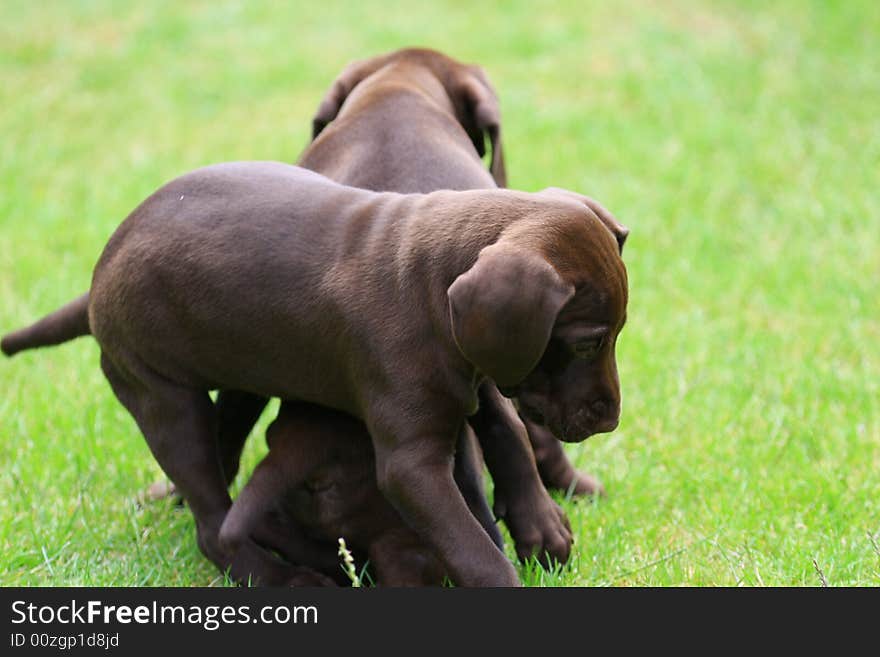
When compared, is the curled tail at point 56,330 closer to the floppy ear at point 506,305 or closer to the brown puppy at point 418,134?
the brown puppy at point 418,134

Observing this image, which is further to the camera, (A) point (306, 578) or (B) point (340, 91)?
(B) point (340, 91)

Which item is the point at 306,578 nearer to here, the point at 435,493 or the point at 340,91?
the point at 435,493

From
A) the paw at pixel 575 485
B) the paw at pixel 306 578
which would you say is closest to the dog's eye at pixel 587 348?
the paw at pixel 306 578

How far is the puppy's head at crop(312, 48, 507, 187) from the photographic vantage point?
5.62 meters

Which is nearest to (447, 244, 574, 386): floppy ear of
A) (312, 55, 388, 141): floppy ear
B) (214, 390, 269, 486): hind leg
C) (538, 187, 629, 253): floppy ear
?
(538, 187, 629, 253): floppy ear

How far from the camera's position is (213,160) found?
926cm

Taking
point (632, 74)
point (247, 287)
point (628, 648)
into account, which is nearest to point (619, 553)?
point (628, 648)

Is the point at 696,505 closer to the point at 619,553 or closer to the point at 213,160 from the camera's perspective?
the point at 619,553

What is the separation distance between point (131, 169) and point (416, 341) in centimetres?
559

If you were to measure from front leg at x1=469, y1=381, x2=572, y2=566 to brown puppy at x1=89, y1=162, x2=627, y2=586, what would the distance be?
0.36 m

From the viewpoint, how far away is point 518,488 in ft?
14.6

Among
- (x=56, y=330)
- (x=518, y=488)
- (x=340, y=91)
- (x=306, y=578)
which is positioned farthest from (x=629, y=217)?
(x=306, y=578)

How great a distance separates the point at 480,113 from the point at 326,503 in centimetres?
183

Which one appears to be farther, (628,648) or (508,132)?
(508,132)
